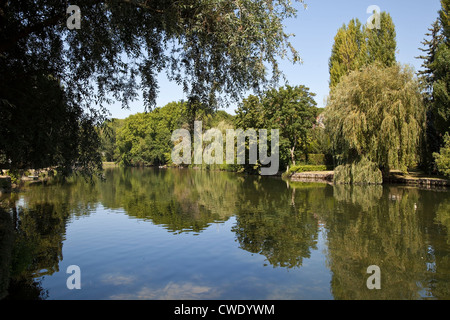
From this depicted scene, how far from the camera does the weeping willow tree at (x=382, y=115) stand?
80.3ft

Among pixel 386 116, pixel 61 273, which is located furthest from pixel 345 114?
pixel 61 273

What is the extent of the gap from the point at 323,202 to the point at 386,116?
10.3 metres

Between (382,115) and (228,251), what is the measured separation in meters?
20.4

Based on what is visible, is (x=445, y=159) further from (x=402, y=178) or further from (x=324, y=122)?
(x=324, y=122)

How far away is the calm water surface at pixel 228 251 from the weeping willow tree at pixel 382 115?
8.22 m

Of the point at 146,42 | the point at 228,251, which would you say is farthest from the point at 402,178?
the point at 146,42

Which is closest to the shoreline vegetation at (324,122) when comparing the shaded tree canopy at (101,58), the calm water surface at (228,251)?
the shaded tree canopy at (101,58)

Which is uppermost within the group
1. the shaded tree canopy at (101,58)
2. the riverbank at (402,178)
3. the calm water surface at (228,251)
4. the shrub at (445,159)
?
the shaded tree canopy at (101,58)

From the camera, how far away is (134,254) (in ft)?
29.7

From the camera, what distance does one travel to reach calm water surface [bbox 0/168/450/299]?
6.48 meters

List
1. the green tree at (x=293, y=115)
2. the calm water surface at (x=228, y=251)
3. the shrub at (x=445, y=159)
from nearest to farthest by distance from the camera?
1. the calm water surface at (x=228, y=251)
2. the shrub at (x=445, y=159)
3. the green tree at (x=293, y=115)

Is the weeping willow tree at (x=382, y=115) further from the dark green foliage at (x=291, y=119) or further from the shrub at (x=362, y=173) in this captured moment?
the dark green foliage at (x=291, y=119)

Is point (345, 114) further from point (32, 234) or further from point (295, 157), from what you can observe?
point (32, 234)

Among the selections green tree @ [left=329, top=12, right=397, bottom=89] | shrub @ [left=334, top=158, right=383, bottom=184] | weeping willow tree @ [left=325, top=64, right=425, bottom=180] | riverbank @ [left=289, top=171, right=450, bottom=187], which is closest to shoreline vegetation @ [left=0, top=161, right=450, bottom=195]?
riverbank @ [left=289, top=171, right=450, bottom=187]
